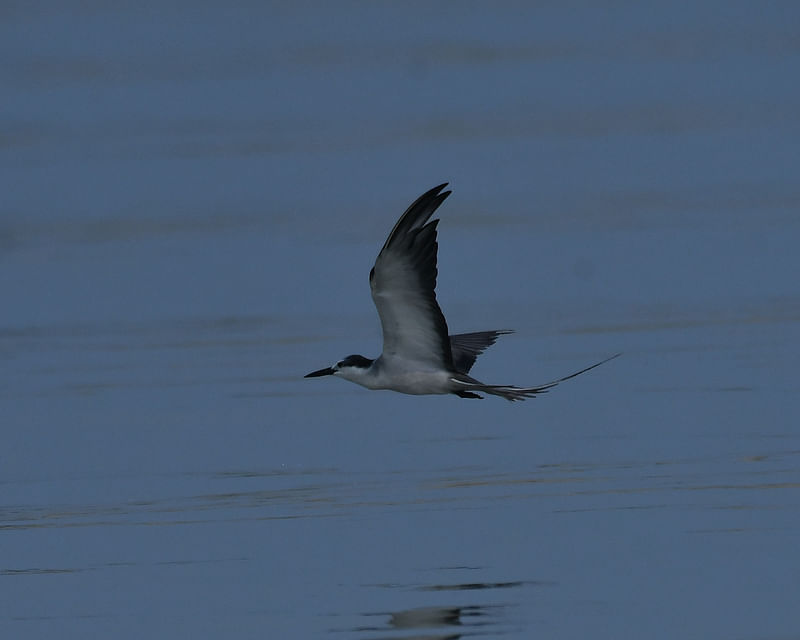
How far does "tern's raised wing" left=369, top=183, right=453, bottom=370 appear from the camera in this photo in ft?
31.7

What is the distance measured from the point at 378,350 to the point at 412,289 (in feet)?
14.3

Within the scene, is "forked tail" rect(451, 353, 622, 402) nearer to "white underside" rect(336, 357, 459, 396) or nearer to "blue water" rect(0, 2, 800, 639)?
"white underside" rect(336, 357, 459, 396)

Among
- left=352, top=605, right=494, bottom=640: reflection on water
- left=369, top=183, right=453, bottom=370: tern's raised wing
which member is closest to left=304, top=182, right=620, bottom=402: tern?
left=369, top=183, right=453, bottom=370: tern's raised wing

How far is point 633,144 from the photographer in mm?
23250

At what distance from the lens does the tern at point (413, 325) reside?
9.69 m

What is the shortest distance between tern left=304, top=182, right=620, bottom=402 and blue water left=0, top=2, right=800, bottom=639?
475mm

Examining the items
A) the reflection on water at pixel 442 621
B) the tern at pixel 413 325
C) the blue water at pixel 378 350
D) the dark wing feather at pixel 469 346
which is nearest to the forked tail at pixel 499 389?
the tern at pixel 413 325

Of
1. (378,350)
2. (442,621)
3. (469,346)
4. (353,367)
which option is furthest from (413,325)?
(378,350)

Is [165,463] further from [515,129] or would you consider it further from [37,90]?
[37,90]

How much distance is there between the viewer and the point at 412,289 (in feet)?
32.5

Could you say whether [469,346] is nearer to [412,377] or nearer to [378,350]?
[412,377]

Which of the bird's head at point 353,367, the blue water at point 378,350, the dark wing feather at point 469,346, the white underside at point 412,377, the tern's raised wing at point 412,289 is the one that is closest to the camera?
the blue water at point 378,350

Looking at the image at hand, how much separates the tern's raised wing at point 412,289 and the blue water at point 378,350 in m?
0.66

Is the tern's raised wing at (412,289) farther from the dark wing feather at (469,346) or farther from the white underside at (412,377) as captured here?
the dark wing feather at (469,346)
